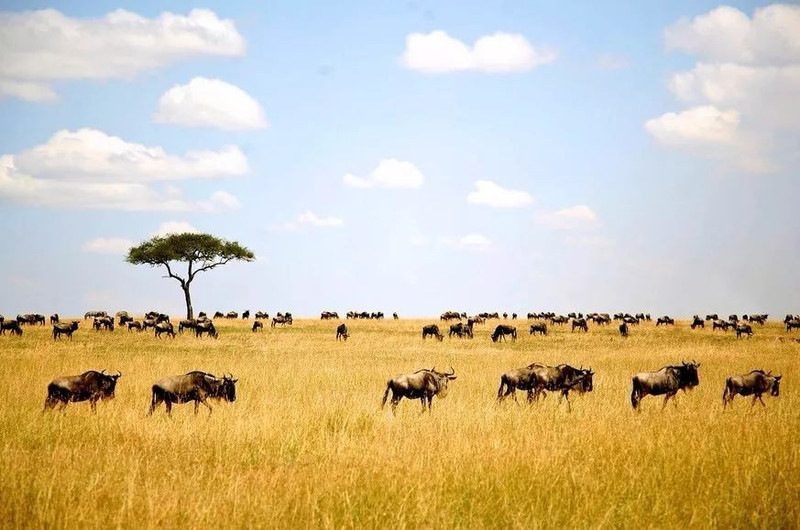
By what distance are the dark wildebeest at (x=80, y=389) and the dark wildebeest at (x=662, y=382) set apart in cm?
1237

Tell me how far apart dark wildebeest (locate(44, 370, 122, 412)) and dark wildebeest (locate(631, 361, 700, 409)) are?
12.4m

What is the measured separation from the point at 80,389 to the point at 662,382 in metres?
13.8

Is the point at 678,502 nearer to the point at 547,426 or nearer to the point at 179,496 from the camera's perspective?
the point at 547,426

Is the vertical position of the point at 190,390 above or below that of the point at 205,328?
above

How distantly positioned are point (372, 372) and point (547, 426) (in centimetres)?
994


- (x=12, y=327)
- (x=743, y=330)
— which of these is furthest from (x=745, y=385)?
(x=12, y=327)

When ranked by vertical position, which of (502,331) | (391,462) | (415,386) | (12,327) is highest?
(415,386)

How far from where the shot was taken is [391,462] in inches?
313

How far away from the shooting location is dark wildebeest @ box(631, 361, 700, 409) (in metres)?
14.7

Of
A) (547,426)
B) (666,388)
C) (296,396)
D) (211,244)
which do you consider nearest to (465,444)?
(547,426)

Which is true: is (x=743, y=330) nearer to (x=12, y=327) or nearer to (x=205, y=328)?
(x=205, y=328)

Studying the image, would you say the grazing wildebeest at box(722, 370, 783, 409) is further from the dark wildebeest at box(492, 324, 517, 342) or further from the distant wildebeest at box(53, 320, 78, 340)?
the distant wildebeest at box(53, 320, 78, 340)

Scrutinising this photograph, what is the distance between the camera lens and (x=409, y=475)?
7.43 m

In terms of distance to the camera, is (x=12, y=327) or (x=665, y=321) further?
(x=665, y=321)
